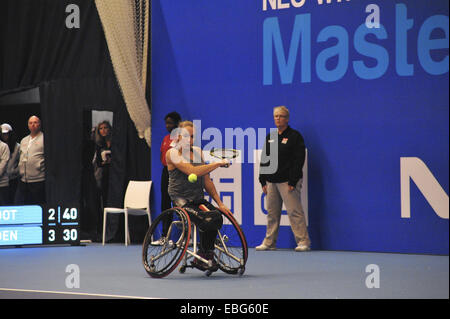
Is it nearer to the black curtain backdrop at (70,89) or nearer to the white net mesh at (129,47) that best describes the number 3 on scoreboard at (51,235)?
the black curtain backdrop at (70,89)

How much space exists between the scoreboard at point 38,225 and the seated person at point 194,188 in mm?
3193

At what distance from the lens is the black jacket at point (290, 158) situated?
8.03 meters

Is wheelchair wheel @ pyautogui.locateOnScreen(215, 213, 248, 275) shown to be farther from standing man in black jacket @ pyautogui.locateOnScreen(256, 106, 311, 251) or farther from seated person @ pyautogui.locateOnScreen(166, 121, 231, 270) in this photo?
standing man in black jacket @ pyautogui.locateOnScreen(256, 106, 311, 251)

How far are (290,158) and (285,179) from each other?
229 mm

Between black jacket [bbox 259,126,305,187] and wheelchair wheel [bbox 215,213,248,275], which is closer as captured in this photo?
wheelchair wheel [bbox 215,213,248,275]

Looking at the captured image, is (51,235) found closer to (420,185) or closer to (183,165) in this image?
(183,165)

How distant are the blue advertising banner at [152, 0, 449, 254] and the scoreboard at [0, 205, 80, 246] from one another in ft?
3.57

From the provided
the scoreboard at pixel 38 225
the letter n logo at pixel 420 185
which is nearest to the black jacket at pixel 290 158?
the letter n logo at pixel 420 185

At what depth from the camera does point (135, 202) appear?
941 cm

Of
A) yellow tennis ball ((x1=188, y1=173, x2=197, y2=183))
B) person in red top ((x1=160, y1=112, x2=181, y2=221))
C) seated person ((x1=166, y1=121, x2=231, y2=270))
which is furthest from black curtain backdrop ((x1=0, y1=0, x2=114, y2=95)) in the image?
yellow tennis ball ((x1=188, y1=173, x2=197, y2=183))

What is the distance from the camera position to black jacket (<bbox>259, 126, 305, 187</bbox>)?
803 cm

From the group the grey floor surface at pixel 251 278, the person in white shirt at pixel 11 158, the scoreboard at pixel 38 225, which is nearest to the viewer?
the grey floor surface at pixel 251 278

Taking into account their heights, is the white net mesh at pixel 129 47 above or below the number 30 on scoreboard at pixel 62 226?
above
